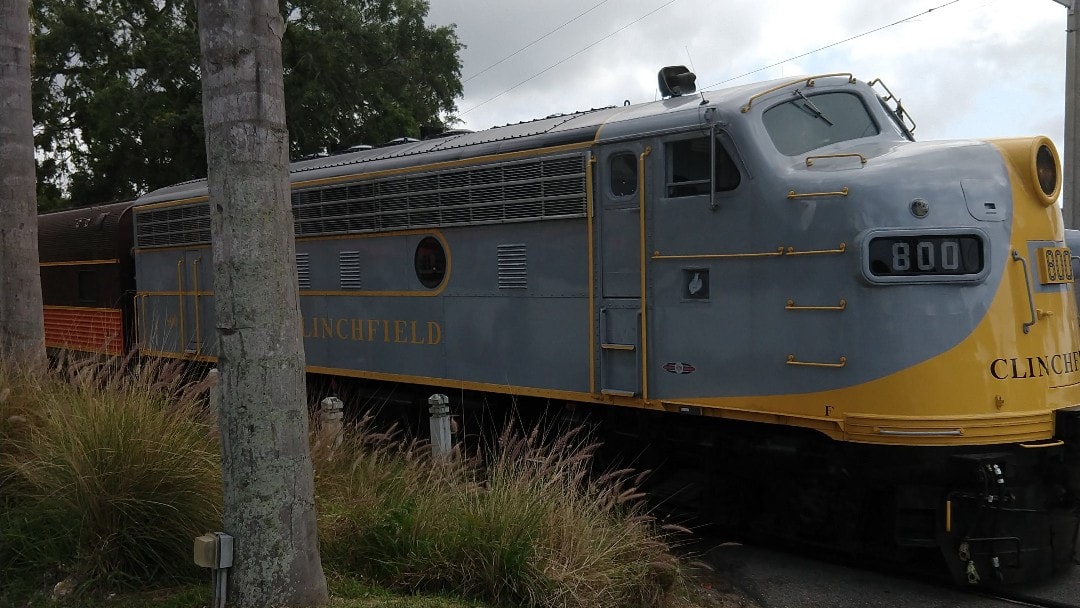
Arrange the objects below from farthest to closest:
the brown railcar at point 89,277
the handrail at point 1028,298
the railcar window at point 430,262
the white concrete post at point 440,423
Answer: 1. the brown railcar at point 89,277
2. the railcar window at point 430,262
3. the white concrete post at point 440,423
4. the handrail at point 1028,298

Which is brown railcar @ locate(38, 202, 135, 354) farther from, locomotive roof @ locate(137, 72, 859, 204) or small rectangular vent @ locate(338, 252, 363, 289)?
small rectangular vent @ locate(338, 252, 363, 289)

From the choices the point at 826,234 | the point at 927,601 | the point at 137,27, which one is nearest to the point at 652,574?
the point at 927,601

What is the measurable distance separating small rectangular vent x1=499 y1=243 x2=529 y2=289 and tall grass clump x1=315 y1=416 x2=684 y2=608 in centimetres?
202

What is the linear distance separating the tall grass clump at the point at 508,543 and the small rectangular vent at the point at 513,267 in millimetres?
2021

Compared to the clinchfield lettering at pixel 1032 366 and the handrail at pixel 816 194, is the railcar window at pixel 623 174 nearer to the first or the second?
the handrail at pixel 816 194

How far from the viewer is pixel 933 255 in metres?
5.73

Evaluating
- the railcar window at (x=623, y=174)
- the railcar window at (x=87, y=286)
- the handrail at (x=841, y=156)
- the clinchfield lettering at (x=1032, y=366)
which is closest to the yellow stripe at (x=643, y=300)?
the railcar window at (x=623, y=174)

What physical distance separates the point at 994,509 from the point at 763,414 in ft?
4.69

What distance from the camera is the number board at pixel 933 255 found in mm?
5727

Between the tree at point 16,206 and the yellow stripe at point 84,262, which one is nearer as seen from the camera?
the tree at point 16,206

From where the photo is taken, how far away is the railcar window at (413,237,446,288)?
335 inches

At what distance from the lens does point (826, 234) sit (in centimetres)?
591

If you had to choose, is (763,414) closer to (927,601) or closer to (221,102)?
(927,601)

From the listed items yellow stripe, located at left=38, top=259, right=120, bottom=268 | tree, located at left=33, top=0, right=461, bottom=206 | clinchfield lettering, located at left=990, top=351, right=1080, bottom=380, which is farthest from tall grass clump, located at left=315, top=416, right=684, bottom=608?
tree, located at left=33, top=0, right=461, bottom=206
